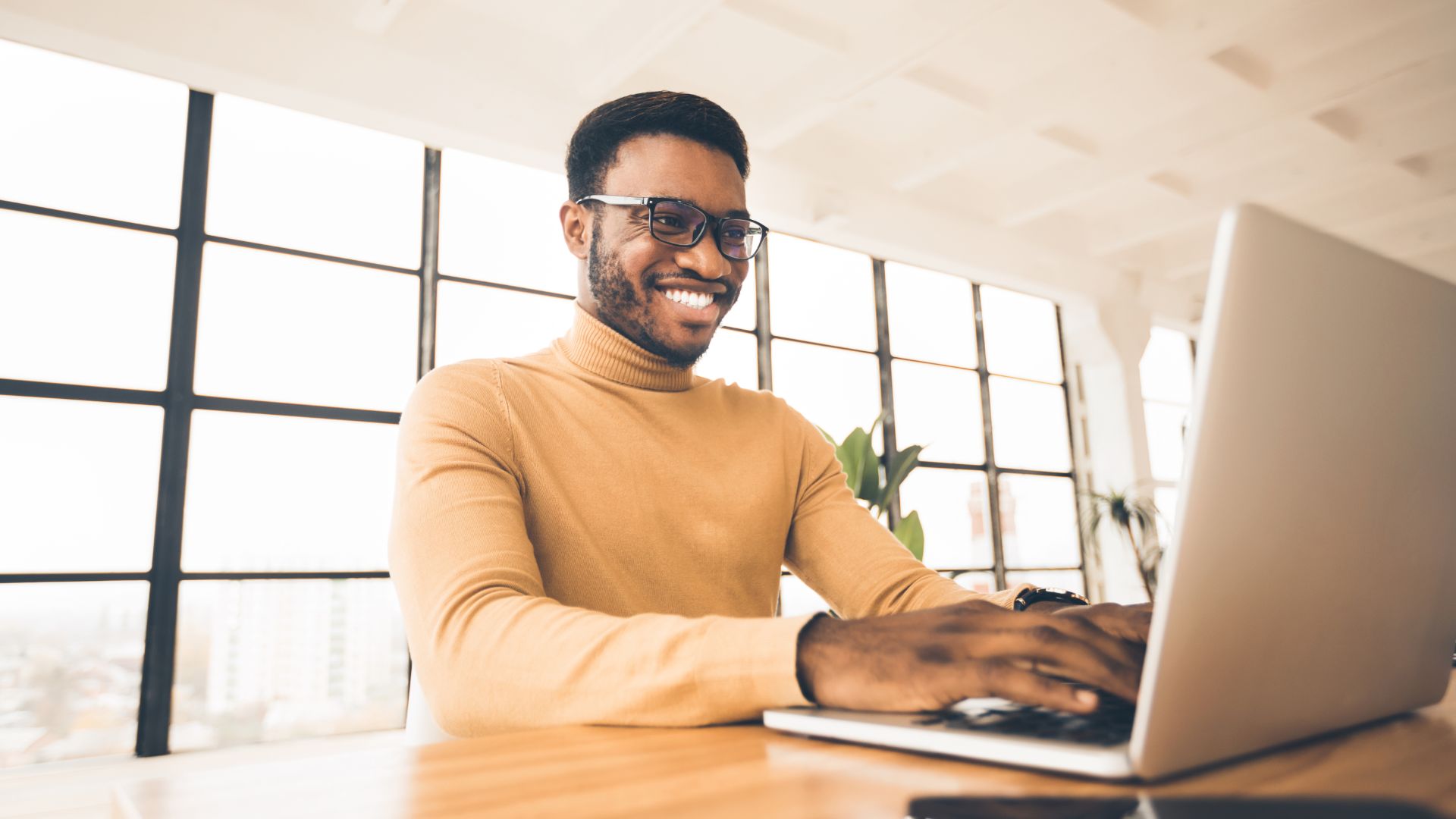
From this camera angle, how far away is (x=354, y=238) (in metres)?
3.71

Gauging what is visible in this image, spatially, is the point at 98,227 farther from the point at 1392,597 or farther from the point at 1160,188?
the point at 1160,188

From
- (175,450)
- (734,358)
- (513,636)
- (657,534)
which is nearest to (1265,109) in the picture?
(734,358)

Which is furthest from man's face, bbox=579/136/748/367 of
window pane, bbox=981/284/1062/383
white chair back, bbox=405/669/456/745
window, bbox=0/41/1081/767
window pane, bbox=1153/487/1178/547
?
window pane, bbox=1153/487/1178/547

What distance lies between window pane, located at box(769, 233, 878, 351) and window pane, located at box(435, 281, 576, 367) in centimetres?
136

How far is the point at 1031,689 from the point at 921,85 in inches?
159

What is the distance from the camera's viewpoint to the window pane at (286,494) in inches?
127

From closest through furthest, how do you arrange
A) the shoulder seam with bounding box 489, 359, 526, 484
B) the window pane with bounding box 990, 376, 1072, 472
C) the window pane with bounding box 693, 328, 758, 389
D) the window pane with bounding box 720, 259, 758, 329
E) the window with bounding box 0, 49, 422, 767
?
the shoulder seam with bounding box 489, 359, 526, 484 → the window with bounding box 0, 49, 422, 767 → the window pane with bounding box 693, 328, 758, 389 → the window pane with bounding box 720, 259, 758, 329 → the window pane with bounding box 990, 376, 1072, 472

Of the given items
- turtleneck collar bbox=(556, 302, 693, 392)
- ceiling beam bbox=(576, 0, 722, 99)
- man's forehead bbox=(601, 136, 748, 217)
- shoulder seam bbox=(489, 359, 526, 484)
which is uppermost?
ceiling beam bbox=(576, 0, 722, 99)

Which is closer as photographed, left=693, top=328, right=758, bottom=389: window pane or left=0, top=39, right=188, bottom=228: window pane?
left=0, top=39, right=188, bottom=228: window pane

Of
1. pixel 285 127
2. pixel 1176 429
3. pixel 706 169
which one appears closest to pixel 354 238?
pixel 285 127

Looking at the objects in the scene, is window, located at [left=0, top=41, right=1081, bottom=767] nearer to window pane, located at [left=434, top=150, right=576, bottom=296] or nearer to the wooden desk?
window pane, located at [left=434, top=150, right=576, bottom=296]

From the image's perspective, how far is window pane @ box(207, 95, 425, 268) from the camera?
11.3ft

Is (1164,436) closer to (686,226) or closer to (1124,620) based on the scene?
(686,226)

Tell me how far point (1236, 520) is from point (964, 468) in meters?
5.53
